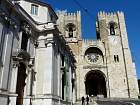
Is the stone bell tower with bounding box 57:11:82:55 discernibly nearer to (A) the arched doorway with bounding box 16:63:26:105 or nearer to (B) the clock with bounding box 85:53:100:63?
(B) the clock with bounding box 85:53:100:63

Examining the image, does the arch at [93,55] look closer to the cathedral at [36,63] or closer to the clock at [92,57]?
the clock at [92,57]

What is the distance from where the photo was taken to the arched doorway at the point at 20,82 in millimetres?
17362

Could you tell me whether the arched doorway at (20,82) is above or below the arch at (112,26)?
below

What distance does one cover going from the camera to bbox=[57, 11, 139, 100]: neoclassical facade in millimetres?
38062

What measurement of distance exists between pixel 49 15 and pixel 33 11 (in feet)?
8.28

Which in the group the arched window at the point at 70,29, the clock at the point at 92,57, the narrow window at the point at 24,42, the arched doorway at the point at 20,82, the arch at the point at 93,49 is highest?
the arched window at the point at 70,29

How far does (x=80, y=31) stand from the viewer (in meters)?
44.6

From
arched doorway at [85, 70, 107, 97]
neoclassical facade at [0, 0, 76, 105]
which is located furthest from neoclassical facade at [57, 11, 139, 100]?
neoclassical facade at [0, 0, 76, 105]

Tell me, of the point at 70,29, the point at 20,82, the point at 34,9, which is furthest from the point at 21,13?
the point at 70,29

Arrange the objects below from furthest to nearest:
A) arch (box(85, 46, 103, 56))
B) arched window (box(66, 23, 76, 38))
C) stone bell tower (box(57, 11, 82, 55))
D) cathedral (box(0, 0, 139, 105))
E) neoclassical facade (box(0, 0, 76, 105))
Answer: arched window (box(66, 23, 76, 38)) < stone bell tower (box(57, 11, 82, 55)) < arch (box(85, 46, 103, 56)) < cathedral (box(0, 0, 139, 105)) < neoclassical facade (box(0, 0, 76, 105))

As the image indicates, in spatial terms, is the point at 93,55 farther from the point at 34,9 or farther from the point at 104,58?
the point at 34,9

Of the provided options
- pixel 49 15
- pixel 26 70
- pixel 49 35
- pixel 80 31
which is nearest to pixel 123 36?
pixel 80 31

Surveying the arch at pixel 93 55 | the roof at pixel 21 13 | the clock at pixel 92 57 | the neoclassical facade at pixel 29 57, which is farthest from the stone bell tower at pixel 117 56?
the roof at pixel 21 13

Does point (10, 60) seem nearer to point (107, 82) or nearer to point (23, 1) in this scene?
point (23, 1)
